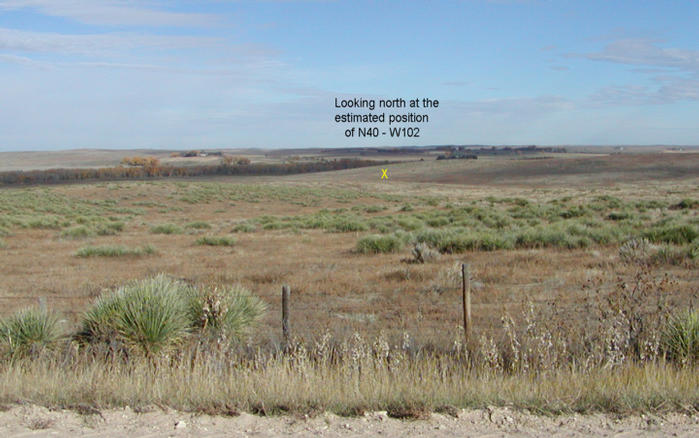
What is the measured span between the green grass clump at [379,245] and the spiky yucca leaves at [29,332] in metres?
12.6

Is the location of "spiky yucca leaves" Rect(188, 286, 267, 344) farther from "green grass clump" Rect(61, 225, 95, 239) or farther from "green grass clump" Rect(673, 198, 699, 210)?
"green grass clump" Rect(673, 198, 699, 210)

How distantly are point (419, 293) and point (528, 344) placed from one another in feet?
20.2

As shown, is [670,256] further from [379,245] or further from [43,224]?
[43,224]

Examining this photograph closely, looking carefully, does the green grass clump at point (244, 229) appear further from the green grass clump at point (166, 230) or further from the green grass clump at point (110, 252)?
the green grass clump at point (110, 252)

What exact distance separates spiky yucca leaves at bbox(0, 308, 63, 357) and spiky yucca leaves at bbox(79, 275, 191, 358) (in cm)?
37

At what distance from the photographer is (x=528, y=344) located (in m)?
7.24

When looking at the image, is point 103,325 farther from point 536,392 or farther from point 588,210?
point 588,210

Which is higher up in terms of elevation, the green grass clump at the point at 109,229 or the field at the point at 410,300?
the field at the point at 410,300

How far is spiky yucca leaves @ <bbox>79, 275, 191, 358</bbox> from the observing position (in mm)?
8172

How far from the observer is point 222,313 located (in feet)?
29.7

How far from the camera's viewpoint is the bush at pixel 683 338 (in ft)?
24.2

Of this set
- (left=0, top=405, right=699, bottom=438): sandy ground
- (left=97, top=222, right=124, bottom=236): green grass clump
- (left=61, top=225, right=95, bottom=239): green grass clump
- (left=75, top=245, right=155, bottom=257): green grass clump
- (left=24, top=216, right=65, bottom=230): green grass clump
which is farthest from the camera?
(left=24, top=216, right=65, bottom=230): green grass clump

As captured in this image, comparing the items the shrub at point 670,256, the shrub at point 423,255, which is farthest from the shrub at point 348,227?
the shrub at point 670,256

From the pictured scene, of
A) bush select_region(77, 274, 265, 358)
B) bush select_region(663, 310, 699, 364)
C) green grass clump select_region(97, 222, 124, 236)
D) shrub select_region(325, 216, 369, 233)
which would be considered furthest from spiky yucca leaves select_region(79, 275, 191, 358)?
green grass clump select_region(97, 222, 124, 236)
